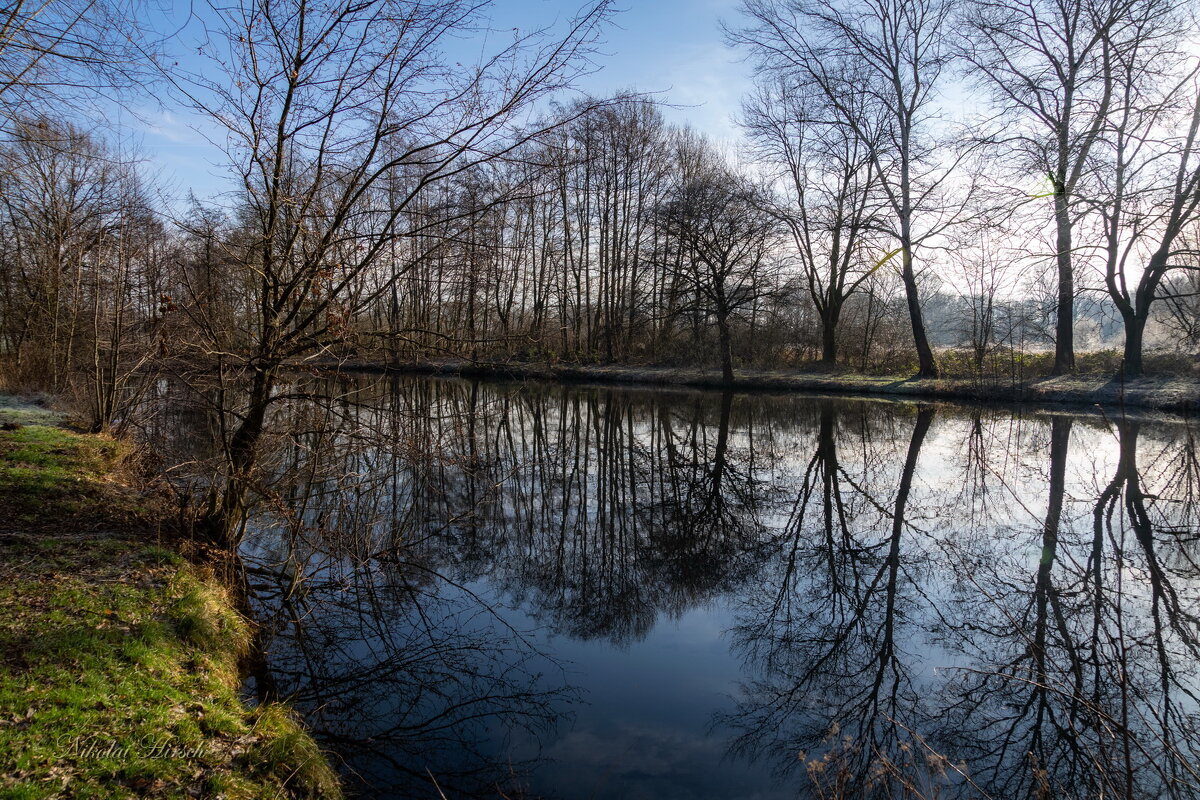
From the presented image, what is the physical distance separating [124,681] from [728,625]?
4.01 m

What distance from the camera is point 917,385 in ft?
71.5

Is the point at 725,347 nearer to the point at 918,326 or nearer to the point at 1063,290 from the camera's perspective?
the point at 918,326

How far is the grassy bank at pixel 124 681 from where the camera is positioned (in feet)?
9.00

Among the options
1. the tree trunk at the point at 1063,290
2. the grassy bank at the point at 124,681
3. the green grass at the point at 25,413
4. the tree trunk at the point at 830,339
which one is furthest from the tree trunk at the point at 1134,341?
the green grass at the point at 25,413

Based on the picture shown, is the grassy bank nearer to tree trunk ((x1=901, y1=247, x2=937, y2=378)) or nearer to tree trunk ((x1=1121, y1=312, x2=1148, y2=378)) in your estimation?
tree trunk ((x1=1121, y1=312, x2=1148, y2=378))

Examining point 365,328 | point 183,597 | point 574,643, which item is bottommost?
point 574,643

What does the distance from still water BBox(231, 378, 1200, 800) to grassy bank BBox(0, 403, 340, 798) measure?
18.8 inches

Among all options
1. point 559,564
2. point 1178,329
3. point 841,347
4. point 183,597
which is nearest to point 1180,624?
point 559,564

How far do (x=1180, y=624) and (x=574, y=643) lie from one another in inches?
181

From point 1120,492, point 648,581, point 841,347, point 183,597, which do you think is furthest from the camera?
point 841,347

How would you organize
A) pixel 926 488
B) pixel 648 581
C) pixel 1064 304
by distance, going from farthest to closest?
pixel 1064 304 → pixel 926 488 → pixel 648 581

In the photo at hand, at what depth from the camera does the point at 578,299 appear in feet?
108

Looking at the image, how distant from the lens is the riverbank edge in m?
17.2

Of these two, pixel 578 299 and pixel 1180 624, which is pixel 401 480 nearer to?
pixel 1180 624
